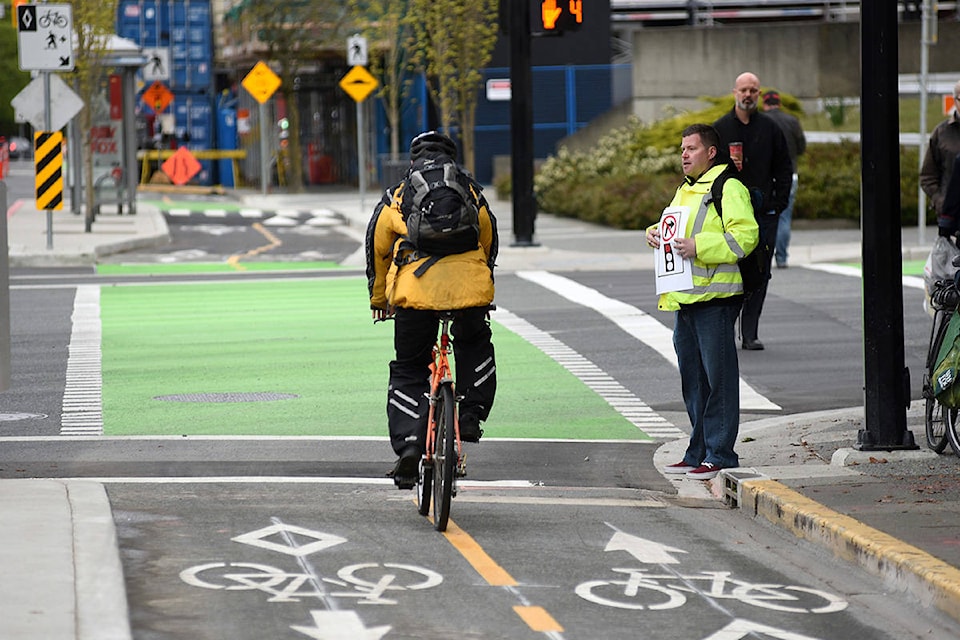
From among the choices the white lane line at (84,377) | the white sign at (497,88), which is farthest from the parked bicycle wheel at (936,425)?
the white sign at (497,88)

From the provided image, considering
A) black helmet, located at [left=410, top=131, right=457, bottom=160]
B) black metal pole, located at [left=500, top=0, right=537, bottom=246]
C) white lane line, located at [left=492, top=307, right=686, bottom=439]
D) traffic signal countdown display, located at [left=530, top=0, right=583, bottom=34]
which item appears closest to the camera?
black helmet, located at [left=410, top=131, right=457, bottom=160]

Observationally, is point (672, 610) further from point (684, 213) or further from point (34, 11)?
point (34, 11)

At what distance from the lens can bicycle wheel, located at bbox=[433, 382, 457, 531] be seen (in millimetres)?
7895

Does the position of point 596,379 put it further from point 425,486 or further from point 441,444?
point 441,444

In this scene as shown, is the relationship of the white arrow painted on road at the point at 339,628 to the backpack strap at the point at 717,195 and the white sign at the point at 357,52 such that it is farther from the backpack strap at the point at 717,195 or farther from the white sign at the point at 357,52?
the white sign at the point at 357,52

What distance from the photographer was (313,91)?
5025 centimetres

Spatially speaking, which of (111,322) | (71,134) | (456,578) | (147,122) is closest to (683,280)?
(456,578)

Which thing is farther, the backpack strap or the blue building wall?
the blue building wall

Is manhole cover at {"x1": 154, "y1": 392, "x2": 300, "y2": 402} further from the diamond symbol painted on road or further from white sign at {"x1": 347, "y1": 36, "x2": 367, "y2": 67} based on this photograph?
white sign at {"x1": 347, "y1": 36, "x2": 367, "y2": 67}

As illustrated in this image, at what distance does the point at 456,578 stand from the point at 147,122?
177 ft

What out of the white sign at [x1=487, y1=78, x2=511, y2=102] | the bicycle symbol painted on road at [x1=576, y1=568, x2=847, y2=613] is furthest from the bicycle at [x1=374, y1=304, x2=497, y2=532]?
the white sign at [x1=487, y1=78, x2=511, y2=102]

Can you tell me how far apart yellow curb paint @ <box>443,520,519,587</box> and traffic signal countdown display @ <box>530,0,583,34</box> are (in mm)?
15566

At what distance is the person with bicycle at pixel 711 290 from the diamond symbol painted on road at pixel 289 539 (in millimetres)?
2844

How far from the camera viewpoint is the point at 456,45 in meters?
33.6
